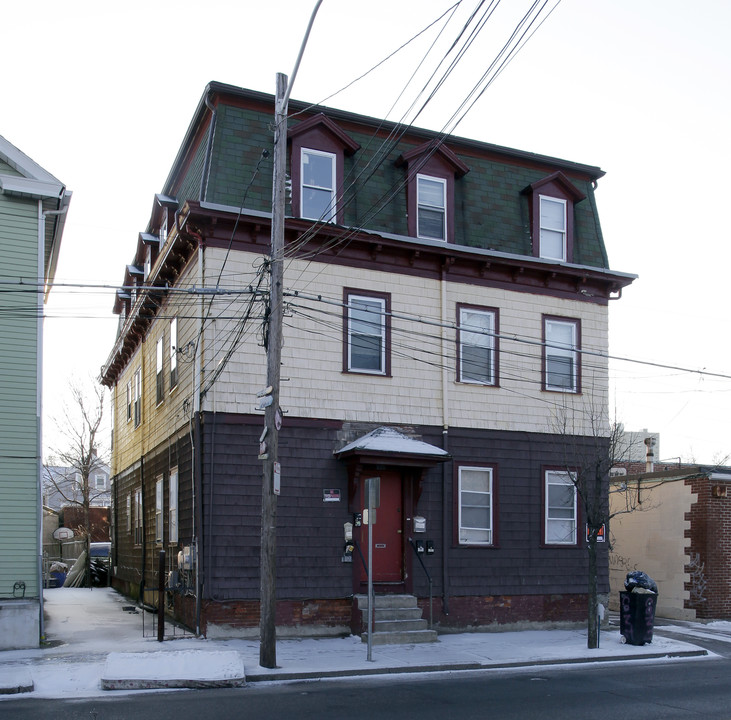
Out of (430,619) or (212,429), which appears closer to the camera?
(212,429)

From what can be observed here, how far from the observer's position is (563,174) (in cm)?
2056

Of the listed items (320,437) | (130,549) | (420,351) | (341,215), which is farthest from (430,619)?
(130,549)

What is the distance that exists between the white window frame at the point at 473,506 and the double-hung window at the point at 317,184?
6.08 meters

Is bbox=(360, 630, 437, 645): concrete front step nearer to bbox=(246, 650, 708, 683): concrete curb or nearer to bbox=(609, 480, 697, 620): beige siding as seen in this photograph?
bbox=(246, 650, 708, 683): concrete curb

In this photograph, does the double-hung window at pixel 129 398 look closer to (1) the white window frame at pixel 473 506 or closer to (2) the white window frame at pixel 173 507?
(2) the white window frame at pixel 173 507

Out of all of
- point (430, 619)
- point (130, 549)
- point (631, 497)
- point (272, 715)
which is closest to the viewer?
point (272, 715)

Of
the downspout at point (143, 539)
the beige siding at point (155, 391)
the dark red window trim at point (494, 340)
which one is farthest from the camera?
the downspout at point (143, 539)

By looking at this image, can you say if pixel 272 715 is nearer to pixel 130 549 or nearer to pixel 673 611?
pixel 673 611

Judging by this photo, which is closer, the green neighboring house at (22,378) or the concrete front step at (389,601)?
the green neighboring house at (22,378)

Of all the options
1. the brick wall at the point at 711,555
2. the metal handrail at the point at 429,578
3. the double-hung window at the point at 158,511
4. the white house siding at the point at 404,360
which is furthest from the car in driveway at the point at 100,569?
the brick wall at the point at 711,555

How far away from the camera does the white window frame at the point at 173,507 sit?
18766 millimetres

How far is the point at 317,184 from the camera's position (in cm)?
1788

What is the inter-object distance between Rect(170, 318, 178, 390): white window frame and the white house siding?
2.70 m

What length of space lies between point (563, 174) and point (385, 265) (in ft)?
17.8
